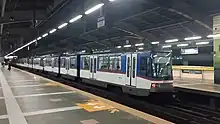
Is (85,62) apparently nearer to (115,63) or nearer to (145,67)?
(115,63)

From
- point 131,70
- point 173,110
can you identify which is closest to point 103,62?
point 131,70

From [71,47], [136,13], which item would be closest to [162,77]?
[136,13]

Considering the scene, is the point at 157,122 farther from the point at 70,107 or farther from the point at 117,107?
the point at 70,107

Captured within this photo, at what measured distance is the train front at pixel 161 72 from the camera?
10.7 m

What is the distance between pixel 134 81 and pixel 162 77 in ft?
4.11

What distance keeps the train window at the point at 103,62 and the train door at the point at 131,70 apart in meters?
2.43

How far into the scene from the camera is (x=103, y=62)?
14.8 meters

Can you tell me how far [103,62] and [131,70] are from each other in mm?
3482

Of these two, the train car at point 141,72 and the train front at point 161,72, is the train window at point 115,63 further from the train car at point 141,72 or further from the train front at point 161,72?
the train front at point 161,72

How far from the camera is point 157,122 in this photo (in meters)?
Result: 5.54

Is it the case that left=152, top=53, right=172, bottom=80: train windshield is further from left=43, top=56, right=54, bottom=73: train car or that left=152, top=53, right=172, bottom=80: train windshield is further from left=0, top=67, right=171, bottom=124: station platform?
left=43, top=56, right=54, bottom=73: train car

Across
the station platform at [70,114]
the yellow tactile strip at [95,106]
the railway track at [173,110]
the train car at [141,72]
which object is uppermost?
the train car at [141,72]

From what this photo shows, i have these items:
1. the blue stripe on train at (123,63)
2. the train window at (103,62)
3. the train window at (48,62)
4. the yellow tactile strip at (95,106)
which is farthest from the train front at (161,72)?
the train window at (48,62)

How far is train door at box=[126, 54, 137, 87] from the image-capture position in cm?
1132
